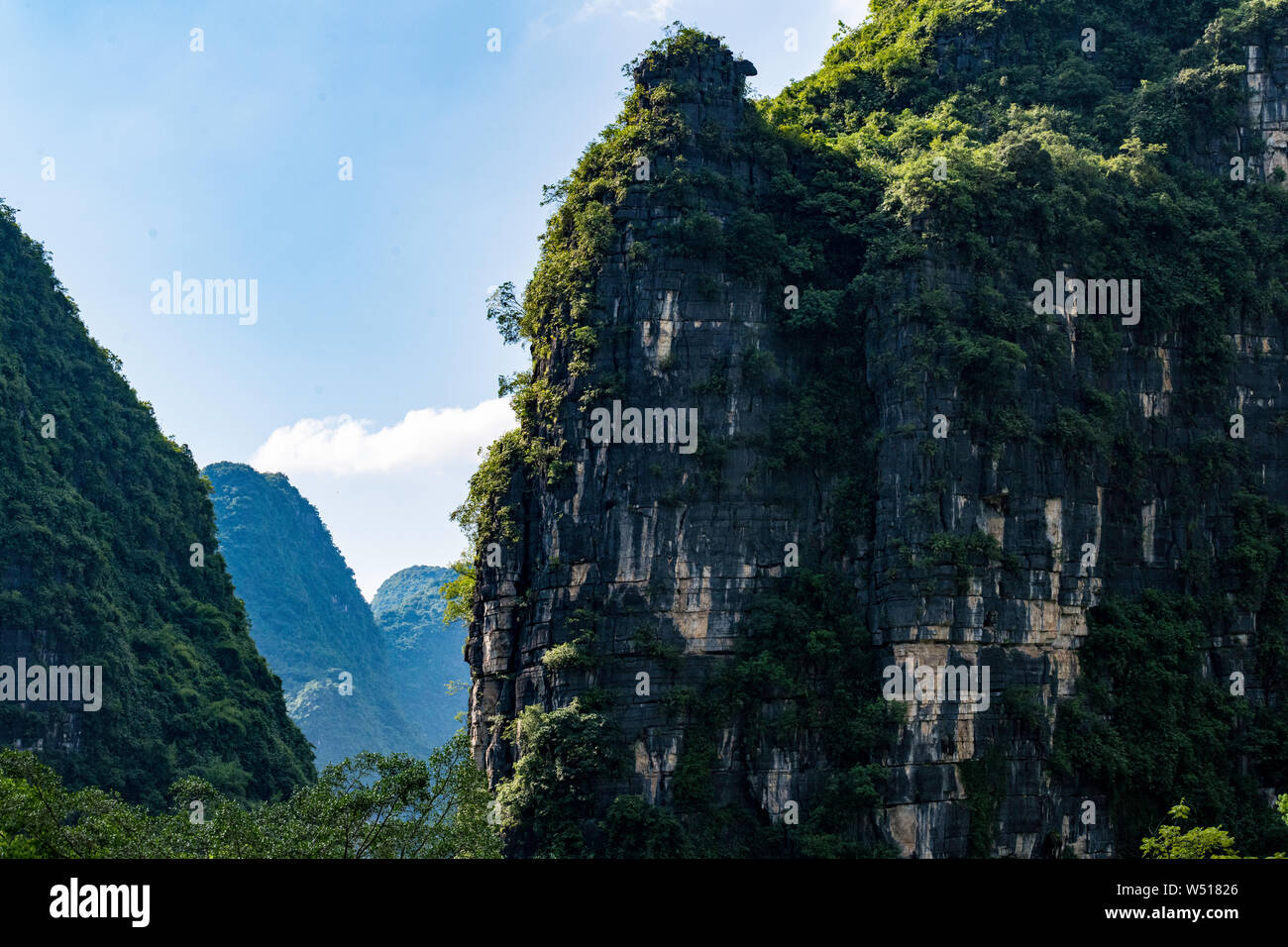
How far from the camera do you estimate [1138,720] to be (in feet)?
124

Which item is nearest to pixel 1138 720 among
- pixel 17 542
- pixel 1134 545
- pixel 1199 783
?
pixel 1199 783

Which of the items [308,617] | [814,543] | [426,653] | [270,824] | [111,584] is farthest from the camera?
[426,653]

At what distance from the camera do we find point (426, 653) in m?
129

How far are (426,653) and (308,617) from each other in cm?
2156

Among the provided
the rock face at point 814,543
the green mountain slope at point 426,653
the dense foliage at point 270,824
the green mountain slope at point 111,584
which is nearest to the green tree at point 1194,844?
the rock face at point 814,543

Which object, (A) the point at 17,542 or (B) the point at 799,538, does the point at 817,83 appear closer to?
(B) the point at 799,538

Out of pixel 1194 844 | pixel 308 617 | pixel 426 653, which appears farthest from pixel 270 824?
pixel 426 653

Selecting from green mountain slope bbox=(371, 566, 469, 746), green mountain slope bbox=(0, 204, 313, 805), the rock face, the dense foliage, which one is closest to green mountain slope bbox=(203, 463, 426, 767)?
green mountain slope bbox=(371, 566, 469, 746)

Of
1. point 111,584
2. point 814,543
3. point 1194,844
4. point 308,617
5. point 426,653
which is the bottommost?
point 1194,844

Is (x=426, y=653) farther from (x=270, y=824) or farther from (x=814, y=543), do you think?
(x=270, y=824)

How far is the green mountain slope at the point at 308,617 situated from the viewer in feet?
330
